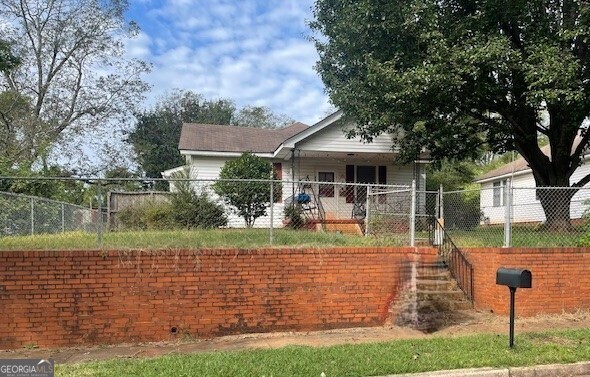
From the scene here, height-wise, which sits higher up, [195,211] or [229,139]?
[229,139]

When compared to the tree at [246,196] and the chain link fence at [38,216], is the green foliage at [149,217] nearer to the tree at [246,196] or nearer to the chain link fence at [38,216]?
the chain link fence at [38,216]

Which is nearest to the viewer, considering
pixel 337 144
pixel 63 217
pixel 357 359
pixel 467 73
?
pixel 357 359

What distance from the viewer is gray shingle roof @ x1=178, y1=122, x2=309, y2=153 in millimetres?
18234

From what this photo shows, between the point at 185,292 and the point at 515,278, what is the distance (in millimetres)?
4502

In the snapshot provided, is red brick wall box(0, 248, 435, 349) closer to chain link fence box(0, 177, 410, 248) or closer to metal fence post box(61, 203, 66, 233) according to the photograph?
chain link fence box(0, 177, 410, 248)

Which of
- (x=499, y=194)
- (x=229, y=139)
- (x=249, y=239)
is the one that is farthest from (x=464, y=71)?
(x=229, y=139)

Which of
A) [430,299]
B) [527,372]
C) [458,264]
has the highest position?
[458,264]

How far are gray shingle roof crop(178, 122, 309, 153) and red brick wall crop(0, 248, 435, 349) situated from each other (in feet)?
37.3

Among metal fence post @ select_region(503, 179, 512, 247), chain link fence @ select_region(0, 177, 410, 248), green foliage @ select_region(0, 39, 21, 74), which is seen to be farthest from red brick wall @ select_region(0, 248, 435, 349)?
green foliage @ select_region(0, 39, 21, 74)

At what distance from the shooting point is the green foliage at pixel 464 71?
33.9 ft

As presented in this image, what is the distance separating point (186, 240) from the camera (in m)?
7.08

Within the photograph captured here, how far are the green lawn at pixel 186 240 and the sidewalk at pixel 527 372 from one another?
10.0 feet

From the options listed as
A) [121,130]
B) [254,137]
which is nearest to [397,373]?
[254,137]

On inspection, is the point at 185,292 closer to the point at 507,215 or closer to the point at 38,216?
the point at 38,216
